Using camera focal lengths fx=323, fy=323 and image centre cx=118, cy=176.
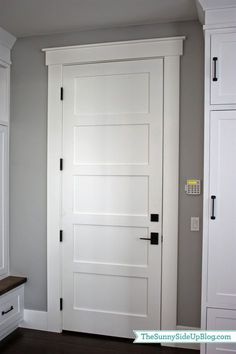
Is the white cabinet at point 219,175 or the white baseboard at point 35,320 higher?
the white cabinet at point 219,175

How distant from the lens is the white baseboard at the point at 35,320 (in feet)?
9.79

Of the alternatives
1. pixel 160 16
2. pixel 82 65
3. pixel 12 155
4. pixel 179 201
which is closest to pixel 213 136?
pixel 179 201

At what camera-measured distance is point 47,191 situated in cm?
296

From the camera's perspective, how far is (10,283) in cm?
290

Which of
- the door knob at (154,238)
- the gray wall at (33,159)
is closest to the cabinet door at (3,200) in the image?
the gray wall at (33,159)

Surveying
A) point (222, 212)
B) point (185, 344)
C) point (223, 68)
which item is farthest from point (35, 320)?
point (223, 68)

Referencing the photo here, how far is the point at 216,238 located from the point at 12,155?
1994 mm

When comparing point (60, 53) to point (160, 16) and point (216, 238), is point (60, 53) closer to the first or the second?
point (160, 16)

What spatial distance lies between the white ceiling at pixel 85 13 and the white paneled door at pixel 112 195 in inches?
13.1

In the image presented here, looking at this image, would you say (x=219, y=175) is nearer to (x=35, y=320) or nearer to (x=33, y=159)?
(x=33, y=159)

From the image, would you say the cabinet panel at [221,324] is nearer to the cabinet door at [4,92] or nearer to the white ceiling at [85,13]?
the white ceiling at [85,13]

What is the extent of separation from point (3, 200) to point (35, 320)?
1160 mm

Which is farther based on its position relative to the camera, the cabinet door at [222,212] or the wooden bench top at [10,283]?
the wooden bench top at [10,283]

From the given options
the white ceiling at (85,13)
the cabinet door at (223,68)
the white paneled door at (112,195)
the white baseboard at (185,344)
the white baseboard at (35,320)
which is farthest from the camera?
the white baseboard at (35,320)
